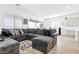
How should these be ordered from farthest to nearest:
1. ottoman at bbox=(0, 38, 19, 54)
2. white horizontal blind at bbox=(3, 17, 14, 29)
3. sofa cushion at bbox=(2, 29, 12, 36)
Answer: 1. sofa cushion at bbox=(2, 29, 12, 36)
2. white horizontal blind at bbox=(3, 17, 14, 29)
3. ottoman at bbox=(0, 38, 19, 54)

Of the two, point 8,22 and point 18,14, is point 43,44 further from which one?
point 18,14

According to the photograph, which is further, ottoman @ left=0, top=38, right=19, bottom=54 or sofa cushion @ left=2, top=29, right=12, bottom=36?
sofa cushion @ left=2, top=29, right=12, bottom=36

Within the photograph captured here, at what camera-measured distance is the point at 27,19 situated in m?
2.91

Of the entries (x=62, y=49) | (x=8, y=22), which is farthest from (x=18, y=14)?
(x=62, y=49)

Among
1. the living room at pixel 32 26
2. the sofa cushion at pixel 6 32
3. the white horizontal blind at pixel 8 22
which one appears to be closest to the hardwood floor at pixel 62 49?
the living room at pixel 32 26

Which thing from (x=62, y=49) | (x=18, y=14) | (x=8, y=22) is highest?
(x=18, y=14)

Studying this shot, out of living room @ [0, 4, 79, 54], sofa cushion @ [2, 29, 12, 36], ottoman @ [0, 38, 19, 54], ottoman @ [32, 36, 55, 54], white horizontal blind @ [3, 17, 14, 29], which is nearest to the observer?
ottoman @ [0, 38, 19, 54]

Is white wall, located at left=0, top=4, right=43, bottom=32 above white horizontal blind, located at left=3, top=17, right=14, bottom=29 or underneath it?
above

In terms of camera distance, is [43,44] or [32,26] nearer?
[43,44]

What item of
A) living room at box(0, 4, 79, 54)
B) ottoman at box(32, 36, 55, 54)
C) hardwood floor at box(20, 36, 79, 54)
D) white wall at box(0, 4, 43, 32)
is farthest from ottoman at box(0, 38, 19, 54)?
white wall at box(0, 4, 43, 32)

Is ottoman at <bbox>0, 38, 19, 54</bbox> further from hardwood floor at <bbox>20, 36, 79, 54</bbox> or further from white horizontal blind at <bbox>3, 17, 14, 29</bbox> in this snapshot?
white horizontal blind at <bbox>3, 17, 14, 29</bbox>

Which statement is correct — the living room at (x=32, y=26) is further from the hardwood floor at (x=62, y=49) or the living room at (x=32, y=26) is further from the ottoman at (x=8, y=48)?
Result: the ottoman at (x=8, y=48)
